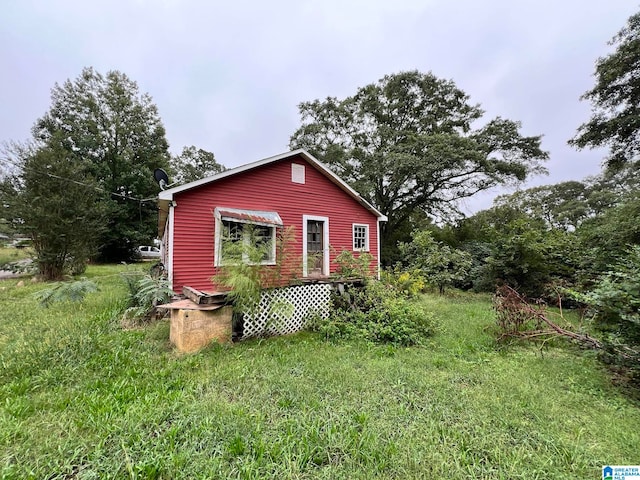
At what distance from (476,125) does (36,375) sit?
21.5m

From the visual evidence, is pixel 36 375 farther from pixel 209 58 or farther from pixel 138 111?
pixel 138 111

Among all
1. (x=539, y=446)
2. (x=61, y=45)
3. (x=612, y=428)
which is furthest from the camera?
(x=61, y=45)

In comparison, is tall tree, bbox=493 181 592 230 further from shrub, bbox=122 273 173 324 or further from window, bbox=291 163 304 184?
shrub, bbox=122 273 173 324

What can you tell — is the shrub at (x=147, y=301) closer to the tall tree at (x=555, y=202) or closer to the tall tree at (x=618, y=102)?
the tall tree at (x=618, y=102)

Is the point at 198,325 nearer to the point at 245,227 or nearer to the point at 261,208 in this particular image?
the point at 245,227

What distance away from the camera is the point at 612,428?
238cm

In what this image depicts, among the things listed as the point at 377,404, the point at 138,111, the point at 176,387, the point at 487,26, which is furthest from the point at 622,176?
the point at 138,111

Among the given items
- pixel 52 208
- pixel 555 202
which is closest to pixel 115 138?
pixel 52 208

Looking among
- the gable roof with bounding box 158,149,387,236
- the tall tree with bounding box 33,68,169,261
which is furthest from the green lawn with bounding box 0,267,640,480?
the tall tree with bounding box 33,68,169,261

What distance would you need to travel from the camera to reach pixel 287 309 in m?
4.97

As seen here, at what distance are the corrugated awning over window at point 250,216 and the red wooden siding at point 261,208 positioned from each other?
0.50 feet

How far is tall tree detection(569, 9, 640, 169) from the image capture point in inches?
316

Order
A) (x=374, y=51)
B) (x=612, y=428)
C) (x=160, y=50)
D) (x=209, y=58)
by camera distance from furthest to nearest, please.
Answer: (x=374, y=51), (x=209, y=58), (x=160, y=50), (x=612, y=428)

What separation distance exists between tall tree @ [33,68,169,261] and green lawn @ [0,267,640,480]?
19611 mm
